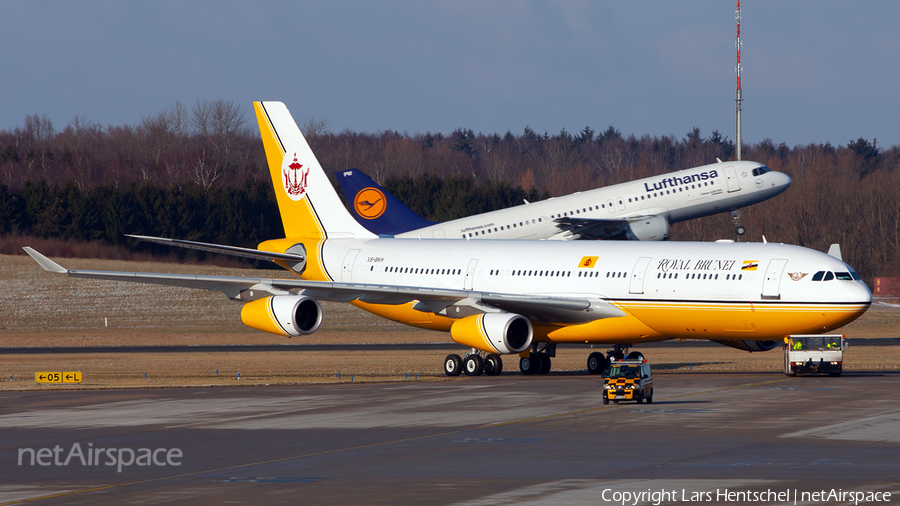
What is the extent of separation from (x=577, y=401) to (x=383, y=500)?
15019 mm

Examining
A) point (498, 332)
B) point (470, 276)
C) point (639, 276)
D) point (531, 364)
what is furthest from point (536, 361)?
point (639, 276)

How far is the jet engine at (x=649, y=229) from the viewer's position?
204ft

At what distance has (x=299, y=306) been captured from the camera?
3984 cm

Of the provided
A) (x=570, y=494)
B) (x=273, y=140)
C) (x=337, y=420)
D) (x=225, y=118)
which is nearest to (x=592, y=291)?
(x=337, y=420)

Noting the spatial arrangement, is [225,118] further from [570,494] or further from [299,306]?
[570,494]

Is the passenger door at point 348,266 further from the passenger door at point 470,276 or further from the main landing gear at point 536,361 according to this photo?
the main landing gear at point 536,361

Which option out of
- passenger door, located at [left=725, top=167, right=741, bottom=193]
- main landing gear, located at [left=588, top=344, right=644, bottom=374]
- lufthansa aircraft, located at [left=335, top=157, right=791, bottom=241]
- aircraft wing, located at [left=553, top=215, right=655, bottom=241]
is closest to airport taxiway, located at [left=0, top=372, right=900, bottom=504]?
main landing gear, located at [left=588, top=344, right=644, bottom=374]

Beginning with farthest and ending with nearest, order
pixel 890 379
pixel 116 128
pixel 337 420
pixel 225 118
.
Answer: pixel 116 128
pixel 225 118
pixel 890 379
pixel 337 420

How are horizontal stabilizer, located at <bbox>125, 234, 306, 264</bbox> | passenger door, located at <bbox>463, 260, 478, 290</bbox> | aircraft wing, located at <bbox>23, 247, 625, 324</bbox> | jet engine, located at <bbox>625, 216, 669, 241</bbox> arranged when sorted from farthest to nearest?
jet engine, located at <bbox>625, 216, 669, 241</bbox>
horizontal stabilizer, located at <bbox>125, 234, 306, 264</bbox>
passenger door, located at <bbox>463, 260, 478, 290</bbox>
aircraft wing, located at <bbox>23, 247, 625, 324</bbox>

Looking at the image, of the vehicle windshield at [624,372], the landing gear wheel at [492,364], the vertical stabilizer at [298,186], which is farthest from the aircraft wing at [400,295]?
the vertical stabilizer at [298,186]

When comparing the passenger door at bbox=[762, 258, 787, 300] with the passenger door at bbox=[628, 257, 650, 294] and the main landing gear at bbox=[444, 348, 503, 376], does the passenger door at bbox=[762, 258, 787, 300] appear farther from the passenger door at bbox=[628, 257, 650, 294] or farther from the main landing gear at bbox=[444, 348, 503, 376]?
the main landing gear at bbox=[444, 348, 503, 376]

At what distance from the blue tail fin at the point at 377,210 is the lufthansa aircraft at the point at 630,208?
671 mm

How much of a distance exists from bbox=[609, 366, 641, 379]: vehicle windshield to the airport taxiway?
99cm

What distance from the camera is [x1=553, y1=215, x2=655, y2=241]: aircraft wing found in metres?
61.7
